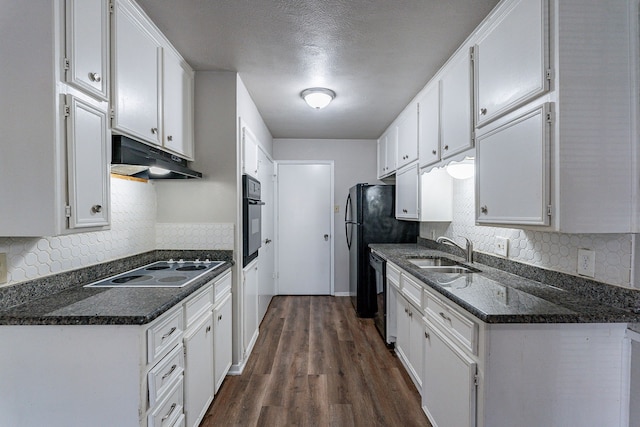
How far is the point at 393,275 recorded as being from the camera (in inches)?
101

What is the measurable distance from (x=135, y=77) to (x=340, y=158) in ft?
10.2

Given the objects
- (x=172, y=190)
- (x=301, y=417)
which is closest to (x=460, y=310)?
(x=301, y=417)

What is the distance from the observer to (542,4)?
127cm

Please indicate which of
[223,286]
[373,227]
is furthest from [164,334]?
→ [373,227]

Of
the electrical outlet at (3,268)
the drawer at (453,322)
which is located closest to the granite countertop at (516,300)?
the drawer at (453,322)

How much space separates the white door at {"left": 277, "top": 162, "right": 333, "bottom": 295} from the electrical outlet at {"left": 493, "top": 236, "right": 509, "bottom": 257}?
2.64 m

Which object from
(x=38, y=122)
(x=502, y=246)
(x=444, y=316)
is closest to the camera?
(x=38, y=122)

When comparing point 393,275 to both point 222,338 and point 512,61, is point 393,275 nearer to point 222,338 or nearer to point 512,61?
point 222,338

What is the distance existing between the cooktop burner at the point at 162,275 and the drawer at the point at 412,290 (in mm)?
1368

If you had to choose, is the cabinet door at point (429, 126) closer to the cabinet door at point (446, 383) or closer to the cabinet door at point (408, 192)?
the cabinet door at point (408, 192)

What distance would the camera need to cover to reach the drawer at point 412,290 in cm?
196

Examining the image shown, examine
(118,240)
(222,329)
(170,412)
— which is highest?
(118,240)

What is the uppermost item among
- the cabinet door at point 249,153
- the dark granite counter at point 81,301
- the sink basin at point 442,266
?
the cabinet door at point 249,153

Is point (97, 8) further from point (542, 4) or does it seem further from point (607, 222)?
point (607, 222)
